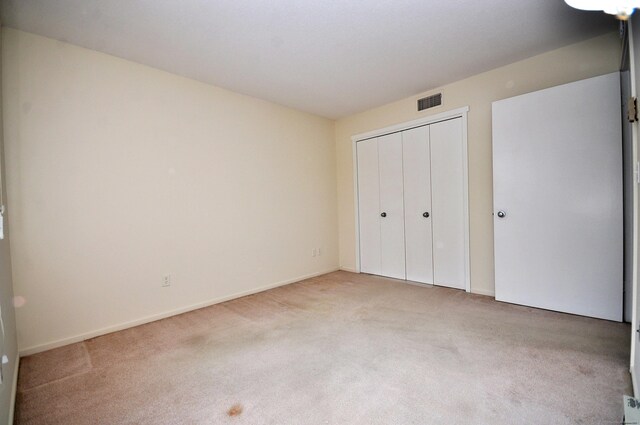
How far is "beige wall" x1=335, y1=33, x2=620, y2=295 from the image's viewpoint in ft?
8.88

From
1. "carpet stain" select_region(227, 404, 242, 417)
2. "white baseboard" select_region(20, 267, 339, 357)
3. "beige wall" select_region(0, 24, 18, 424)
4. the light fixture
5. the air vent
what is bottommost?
"carpet stain" select_region(227, 404, 242, 417)

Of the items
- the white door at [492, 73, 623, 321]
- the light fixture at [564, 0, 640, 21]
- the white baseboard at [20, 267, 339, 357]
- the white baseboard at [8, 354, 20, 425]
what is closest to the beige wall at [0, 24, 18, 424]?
the white baseboard at [8, 354, 20, 425]

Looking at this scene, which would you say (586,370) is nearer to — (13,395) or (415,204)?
(415,204)

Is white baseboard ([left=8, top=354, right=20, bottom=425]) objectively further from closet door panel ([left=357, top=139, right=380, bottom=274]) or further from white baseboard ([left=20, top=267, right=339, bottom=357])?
closet door panel ([left=357, top=139, right=380, bottom=274])

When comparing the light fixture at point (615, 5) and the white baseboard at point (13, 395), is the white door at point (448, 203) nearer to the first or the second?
the light fixture at point (615, 5)

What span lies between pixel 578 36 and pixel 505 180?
1346 mm

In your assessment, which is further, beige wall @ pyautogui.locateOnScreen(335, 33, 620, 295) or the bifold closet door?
the bifold closet door

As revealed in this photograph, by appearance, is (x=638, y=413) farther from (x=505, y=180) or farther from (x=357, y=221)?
(x=357, y=221)

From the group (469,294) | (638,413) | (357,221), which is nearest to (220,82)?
(357,221)

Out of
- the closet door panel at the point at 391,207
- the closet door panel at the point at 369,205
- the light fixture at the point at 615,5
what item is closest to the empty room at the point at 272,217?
the light fixture at the point at 615,5

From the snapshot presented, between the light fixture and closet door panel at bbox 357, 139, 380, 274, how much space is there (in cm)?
319

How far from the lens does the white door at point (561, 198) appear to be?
2.51 m

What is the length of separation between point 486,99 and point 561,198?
1.31m

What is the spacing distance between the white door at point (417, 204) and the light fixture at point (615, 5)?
2.65 meters
